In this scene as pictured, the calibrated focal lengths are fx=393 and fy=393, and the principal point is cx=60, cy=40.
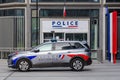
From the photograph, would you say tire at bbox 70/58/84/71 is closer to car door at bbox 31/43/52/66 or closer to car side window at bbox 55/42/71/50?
car side window at bbox 55/42/71/50

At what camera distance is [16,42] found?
31969 mm

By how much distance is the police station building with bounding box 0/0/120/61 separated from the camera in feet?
105

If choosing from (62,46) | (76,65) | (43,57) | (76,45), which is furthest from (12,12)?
(76,65)

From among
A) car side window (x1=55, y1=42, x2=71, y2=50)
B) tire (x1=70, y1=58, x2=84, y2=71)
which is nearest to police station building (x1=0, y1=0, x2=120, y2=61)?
car side window (x1=55, y1=42, x2=71, y2=50)

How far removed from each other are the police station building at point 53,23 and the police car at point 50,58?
34.0 feet

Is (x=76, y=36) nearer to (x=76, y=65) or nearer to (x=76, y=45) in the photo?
(x=76, y=45)

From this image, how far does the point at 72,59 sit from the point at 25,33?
11641 millimetres

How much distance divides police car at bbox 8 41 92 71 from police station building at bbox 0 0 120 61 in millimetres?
10373

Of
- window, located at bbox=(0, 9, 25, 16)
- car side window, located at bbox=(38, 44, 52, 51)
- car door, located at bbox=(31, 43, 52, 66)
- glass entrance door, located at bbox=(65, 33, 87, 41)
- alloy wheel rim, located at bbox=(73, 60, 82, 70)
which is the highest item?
window, located at bbox=(0, 9, 25, 16)

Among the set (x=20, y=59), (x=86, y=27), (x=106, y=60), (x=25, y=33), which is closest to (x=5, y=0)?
(x=25, y=33)

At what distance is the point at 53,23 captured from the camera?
104 feet

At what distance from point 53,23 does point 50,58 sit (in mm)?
10908

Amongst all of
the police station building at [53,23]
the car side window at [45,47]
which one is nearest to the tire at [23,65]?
the car side window at [45,47]

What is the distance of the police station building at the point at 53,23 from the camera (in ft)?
105
